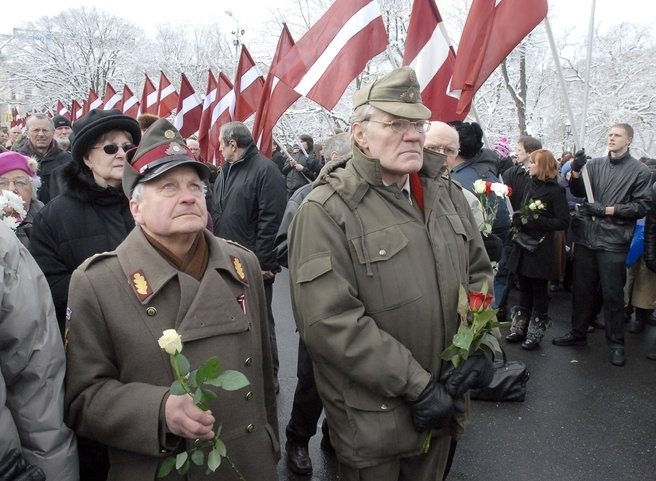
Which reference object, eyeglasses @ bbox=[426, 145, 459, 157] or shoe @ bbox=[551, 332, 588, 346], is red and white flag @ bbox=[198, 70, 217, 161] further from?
shoe @ bbox=[551, 332, 588, 346]

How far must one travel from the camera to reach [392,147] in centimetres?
234

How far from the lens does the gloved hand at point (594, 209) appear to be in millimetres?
5246

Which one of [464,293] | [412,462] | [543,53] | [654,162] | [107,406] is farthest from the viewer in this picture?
[543,53]

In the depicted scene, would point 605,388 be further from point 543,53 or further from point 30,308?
point 543,53

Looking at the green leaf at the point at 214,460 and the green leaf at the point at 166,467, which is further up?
the green leaf at the point at 214,460

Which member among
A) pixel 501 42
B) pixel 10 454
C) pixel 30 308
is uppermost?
pixel 501 42

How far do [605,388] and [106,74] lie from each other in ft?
133

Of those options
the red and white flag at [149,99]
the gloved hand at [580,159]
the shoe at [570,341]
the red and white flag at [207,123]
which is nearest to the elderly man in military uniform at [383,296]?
the gloved hand at [580,159]

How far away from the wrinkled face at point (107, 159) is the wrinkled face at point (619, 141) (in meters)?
4.65

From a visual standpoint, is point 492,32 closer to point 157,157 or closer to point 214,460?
point 157,157

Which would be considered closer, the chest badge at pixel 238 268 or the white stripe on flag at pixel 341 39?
the chest badge at pixel 238 268

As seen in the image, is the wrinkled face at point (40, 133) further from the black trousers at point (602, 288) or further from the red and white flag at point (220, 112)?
the black trousers at point (602, 288)

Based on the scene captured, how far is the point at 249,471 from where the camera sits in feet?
6.61

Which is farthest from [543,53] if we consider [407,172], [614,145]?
[407,172]
